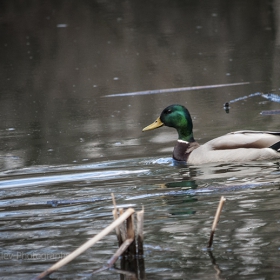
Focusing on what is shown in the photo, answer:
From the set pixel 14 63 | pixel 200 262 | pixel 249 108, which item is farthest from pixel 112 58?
pixel 200 262

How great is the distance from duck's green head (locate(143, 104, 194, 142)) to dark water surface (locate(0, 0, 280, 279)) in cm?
33

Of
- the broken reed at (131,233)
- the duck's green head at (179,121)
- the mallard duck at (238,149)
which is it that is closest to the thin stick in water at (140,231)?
the broken reed at (131,233)

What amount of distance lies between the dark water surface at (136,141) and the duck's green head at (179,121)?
332 millimetres

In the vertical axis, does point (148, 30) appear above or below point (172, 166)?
above

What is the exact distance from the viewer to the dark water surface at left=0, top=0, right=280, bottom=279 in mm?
5371

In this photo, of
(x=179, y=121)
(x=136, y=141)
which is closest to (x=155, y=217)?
(x=179, y=121)

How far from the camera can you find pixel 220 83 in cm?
1409

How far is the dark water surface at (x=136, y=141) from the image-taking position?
17.6ft

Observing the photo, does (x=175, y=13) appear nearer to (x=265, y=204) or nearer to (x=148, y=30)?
(x=148, y=30)

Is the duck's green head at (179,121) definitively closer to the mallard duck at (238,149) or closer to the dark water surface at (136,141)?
the dark water surface at (136,141)

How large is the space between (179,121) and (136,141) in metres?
0.60

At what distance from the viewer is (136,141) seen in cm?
991

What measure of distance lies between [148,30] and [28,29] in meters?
4.33

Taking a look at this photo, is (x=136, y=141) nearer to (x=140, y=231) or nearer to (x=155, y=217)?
(x=155, y=217)
